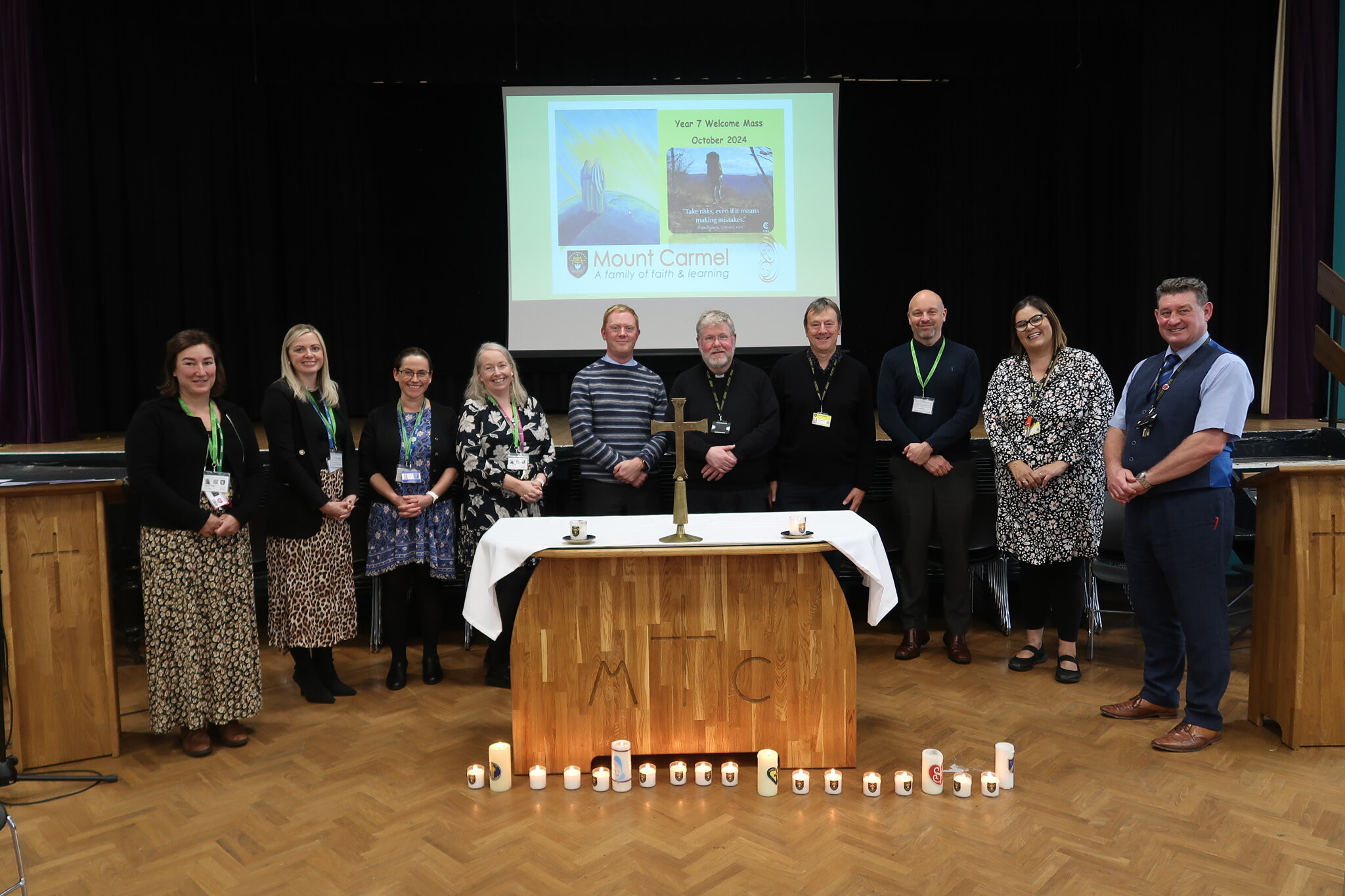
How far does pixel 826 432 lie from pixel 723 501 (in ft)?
1.89

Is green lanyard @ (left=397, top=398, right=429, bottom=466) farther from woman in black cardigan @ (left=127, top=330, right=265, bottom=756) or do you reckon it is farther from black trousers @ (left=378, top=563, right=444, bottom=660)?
woman in black cardigan @ (left=127, top=330, right=265, bottom=756)

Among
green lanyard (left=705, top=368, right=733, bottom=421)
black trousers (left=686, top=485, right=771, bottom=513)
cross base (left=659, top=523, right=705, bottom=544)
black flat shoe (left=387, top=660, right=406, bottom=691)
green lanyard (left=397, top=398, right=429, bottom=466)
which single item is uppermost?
green lanyard (left=705, top=368, right=733, bottom=421)

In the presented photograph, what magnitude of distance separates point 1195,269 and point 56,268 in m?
7.73

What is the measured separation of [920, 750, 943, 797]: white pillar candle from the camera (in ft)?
9.43

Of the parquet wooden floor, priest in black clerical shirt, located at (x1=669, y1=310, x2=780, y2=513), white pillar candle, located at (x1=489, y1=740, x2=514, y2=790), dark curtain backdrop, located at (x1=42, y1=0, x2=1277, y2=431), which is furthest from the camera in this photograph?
dark curtain backdrop, located at (x1=42, y1=0, x2=1277, y2=431)

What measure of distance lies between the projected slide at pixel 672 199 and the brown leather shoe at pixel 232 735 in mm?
3800

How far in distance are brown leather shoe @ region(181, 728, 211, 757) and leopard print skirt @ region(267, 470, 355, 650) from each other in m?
0.50

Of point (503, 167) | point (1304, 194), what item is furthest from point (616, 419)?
point (1304, 194)

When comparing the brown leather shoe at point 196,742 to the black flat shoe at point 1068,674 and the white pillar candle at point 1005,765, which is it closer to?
the white pillar candle at point 1005,765

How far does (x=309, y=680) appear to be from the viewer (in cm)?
393

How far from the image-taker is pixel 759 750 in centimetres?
306

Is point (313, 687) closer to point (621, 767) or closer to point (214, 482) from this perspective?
point (214, 482)

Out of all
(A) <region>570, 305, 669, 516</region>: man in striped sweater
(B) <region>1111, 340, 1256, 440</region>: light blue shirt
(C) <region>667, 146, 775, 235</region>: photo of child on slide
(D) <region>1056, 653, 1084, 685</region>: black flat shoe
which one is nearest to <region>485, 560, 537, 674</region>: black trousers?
(A) <region>570, 305, 669, 516</region>: man in striped sweater

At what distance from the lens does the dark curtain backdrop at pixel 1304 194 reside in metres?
6.02
